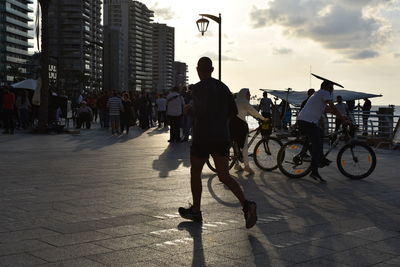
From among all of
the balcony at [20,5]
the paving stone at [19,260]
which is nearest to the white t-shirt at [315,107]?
the paving stone at [19,260]

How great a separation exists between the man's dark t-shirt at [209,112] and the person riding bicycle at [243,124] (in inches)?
152

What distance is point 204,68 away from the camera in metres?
6.46

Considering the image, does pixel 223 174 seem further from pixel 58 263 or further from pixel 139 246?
pixel 58 263

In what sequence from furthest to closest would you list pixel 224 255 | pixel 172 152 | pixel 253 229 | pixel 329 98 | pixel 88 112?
pixel 88 112, pixel 172 152, pixel 329 98, pixel 253 229, pixel 224 255

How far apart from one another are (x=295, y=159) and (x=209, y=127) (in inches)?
183

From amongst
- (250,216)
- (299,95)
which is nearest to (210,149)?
(250,216)

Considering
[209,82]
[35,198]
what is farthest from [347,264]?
[35,198]

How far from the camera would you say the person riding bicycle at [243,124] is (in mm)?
→ 10594

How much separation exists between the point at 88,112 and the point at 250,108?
1945 centimetres

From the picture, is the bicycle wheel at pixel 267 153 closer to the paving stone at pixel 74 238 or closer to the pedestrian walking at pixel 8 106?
the paving stone at pixel 74 238

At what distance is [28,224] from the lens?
6.11m

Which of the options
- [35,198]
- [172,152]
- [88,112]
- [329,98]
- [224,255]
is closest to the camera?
[224,255]

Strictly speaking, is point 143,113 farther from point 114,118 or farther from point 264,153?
point 264,153

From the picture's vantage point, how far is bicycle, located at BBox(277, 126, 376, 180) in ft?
34.7
